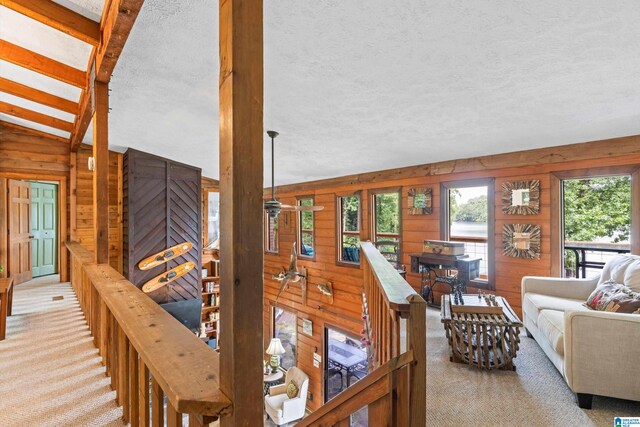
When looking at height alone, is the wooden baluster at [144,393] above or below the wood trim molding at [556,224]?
below

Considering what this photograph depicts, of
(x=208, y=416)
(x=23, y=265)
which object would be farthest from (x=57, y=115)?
(x=208, y=416)

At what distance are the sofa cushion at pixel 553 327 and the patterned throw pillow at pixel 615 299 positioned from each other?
0.90ft

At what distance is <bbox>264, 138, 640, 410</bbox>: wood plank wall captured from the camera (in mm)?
3834

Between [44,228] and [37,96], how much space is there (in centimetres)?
376

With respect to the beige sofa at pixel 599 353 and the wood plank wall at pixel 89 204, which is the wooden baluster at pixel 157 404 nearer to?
the beige sofa at pixel 599 353

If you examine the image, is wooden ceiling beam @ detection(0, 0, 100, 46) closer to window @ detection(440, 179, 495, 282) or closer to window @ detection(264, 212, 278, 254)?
window @ detection(440, 179, 495, 282)

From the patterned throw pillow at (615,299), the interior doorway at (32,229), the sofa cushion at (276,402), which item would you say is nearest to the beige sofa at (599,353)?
the patterned throw pillow at (615,299)

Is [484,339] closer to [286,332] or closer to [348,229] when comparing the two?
[348,229]

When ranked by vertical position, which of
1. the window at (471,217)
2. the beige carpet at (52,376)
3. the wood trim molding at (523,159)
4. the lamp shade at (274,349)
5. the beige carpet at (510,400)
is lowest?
the lamp shade at (274,349)

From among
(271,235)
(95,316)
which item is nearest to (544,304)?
(95,316)

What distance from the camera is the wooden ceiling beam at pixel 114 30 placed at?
6.28 feet

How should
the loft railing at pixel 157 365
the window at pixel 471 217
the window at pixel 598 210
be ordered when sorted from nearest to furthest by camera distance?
the loft railing at pixel 157 365
the window at pixel 471 217
the window at pixel 598 210

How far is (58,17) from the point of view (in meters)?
2.34

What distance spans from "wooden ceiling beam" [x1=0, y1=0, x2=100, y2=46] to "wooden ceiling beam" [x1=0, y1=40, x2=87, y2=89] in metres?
1.03
